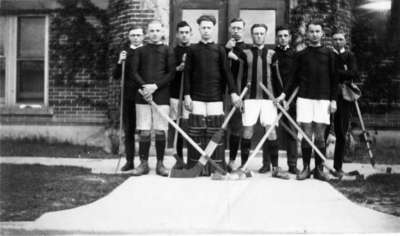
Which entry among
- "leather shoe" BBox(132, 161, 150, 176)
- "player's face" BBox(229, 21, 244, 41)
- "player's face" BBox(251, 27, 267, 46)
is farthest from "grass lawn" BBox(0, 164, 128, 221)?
"player's face" BBox(251, 27, 267, 46)

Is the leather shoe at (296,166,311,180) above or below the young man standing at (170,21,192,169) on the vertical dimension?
below

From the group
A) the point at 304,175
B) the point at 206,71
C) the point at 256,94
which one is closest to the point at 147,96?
the point at 206,71

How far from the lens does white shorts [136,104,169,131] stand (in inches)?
265

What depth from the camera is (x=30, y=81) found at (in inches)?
420

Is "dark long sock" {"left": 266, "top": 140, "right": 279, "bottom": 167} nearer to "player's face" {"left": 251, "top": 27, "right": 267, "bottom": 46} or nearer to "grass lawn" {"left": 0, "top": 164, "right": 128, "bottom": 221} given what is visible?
"player's face" {"left": 251, "top": 27, "right": 267, "bottom": 46}

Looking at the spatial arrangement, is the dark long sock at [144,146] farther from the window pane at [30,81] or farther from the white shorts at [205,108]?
the window pane at [30,81]

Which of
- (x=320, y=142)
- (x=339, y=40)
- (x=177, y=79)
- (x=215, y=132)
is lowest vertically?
(x=320, y=142)

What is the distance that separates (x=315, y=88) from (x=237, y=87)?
0.93 meters

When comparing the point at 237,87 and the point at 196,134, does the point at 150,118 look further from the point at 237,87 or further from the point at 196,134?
the point at 237,87

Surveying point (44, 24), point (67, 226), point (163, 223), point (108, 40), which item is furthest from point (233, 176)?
point (44, 24)

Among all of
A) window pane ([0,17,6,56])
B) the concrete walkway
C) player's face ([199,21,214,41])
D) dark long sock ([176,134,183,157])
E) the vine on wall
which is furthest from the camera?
window pane ([0,17,6,56])

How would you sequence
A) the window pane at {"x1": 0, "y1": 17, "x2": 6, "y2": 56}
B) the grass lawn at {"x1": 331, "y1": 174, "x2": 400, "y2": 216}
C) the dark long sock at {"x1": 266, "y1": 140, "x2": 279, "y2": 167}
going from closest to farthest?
1. the grass lawn at {"x1": 331, "y1": 174, "x2": 400, "y2": 216}
2. the dark long sock at {"x1": 266, "y1": 140, "x2": 279, "y2": 167}
3. the window pane at {"x1": 0, "y1": 17, "x2": 6, "y2": 56}

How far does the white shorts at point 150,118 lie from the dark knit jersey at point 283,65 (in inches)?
54.4

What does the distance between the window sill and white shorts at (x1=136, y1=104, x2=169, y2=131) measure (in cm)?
410
